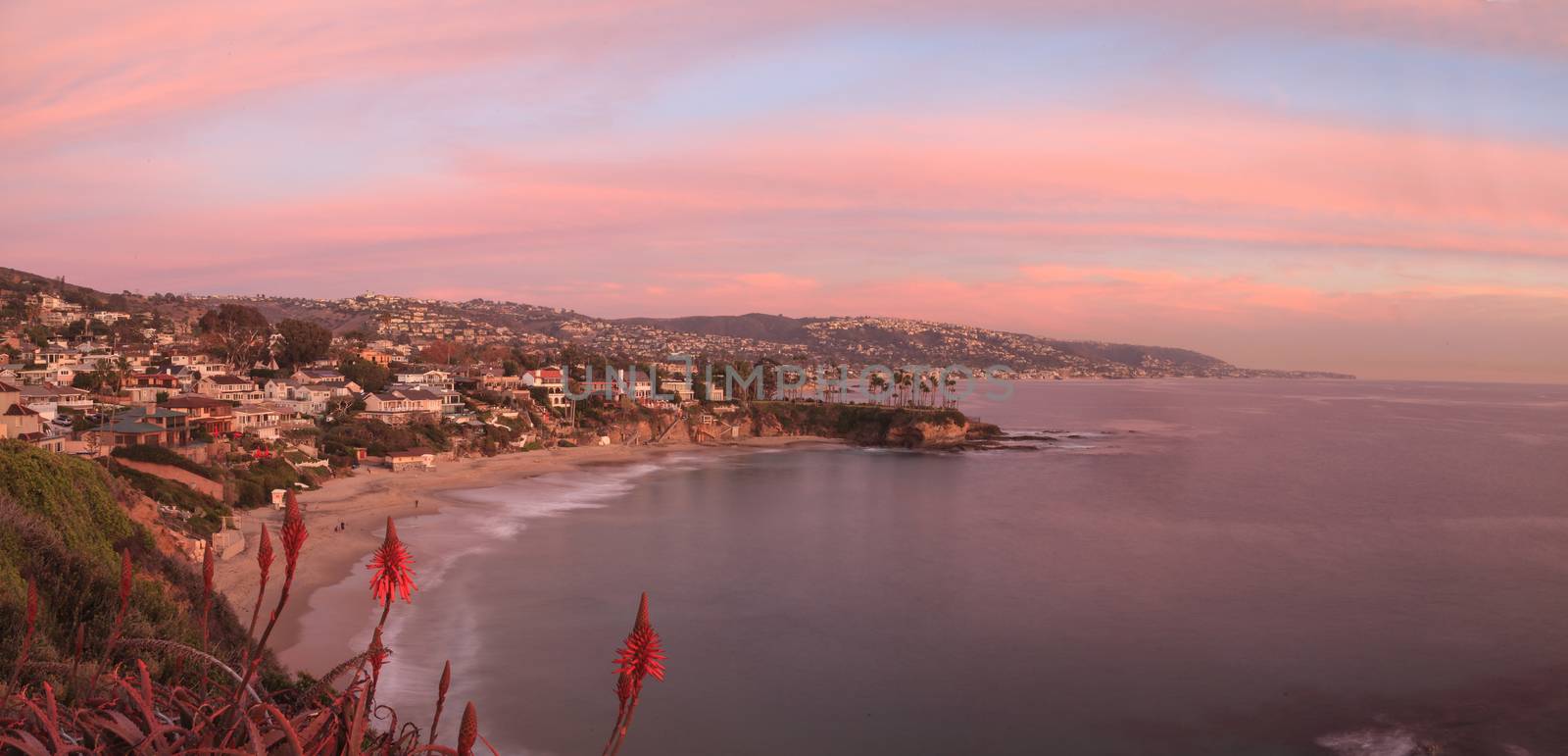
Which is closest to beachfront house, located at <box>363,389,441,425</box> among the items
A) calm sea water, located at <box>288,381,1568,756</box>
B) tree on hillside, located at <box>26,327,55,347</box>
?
calm sea water, located at <box>288,381,1568,756</box>

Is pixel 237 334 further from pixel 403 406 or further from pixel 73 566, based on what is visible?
pixel 73 566

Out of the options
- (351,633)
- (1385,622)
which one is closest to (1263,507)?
(1385,622)

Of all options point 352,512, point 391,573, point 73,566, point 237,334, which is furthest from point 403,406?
point 391,573

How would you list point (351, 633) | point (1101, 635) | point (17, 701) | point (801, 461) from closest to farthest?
point (17, 701) → point (351, 633) → point (1101, 635) → point (801, 461)

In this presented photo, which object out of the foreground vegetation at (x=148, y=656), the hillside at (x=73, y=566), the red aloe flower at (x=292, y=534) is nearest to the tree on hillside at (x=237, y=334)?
the foreground vegetation at (x=148, y=656)

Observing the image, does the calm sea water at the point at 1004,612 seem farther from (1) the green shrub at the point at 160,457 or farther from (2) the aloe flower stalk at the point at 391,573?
(2) the aloe flower stalk at the point at 391,573

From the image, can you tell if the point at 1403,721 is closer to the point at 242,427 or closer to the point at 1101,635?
the point at 1101,635
